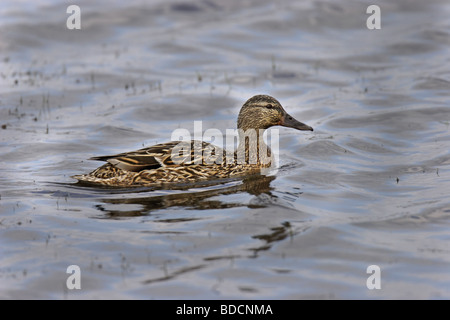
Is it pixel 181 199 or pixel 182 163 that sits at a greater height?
pixel 182 163

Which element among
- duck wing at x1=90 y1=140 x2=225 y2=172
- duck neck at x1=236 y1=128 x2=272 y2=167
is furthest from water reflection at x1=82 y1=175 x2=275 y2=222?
duck neck at x1=236 y1=128 x2=272 y2=167

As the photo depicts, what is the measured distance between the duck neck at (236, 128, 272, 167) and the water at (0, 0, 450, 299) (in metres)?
0.37

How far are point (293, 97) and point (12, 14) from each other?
410 inches

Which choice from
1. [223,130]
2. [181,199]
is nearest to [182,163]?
[181,199]

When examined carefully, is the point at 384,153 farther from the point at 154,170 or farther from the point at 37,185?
the point at 37,185

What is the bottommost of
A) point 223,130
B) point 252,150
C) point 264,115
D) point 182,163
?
point 182,163

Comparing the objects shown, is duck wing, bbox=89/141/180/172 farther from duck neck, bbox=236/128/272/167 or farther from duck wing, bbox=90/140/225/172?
duck neck, bbox=236/128/272/167

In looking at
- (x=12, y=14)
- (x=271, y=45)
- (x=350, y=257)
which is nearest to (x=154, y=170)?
(x=350, y=257)

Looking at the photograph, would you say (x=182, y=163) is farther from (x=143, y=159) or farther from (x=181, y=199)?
(x=181, y=199)

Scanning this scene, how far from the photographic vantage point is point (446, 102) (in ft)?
53.2

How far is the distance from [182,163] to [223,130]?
414 cm

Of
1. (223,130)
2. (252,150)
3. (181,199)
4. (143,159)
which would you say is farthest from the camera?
(223,130)

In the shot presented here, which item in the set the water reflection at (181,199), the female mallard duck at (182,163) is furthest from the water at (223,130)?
the female mallard duck at (182,163)

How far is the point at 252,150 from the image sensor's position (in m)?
12.0
